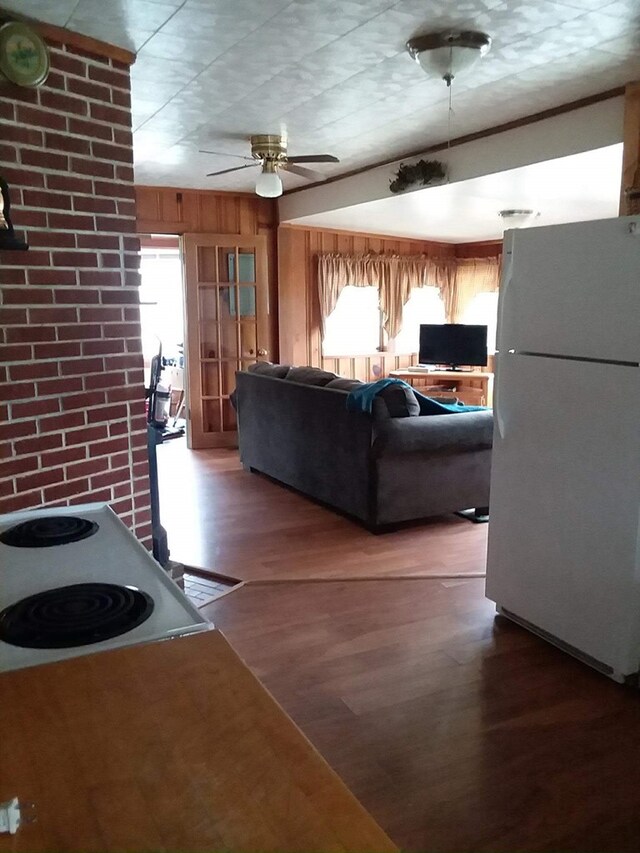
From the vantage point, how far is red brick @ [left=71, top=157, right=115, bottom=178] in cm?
249

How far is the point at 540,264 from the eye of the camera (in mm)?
2611

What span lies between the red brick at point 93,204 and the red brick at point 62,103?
299 millimetres

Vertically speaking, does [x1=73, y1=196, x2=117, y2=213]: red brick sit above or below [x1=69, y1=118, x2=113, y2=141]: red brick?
below

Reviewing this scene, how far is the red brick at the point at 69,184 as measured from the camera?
7.95 feet

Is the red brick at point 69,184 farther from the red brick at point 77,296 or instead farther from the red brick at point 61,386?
the red brick at point 61,386

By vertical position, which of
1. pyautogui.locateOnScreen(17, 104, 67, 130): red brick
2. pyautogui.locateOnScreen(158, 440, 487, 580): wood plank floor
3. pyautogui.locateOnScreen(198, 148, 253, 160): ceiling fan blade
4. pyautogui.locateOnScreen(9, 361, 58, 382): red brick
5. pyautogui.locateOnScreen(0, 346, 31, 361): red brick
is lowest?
pyautogui.locateOnScreen(158, 440, 487, 580): wood plank floor

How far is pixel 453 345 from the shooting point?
7430 millimetres

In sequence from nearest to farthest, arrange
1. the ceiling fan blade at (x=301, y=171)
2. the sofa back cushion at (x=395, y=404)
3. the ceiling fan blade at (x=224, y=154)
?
1. the sofa back cushion at (x=395, y=404)
2. the ceiling fan blade at (x=301, y=171)
3. the ceiling fan blade at (x=224, y=154)

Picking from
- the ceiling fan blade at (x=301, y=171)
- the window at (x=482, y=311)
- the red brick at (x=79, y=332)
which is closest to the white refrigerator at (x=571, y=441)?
the red brick at (x=79, y=332)

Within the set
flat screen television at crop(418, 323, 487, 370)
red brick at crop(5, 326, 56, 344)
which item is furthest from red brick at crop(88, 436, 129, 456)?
flat screen television at crop(418, 323, 487, 370)

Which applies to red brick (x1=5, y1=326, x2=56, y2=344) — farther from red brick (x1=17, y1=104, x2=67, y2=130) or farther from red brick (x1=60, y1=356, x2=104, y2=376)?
red brick (x1=17, y1=104, x2=67, y2=130)

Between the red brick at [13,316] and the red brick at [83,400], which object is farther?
the red brick at [83,400]

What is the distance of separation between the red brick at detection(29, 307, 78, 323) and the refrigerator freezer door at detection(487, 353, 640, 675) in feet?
5.63

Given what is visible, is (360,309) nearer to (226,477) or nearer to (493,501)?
(226,477)
